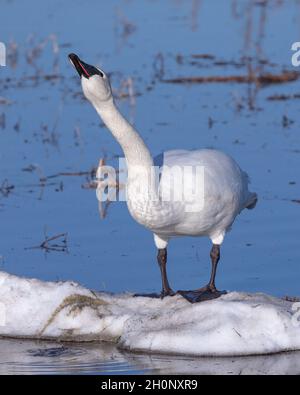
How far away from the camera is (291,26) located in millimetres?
18531

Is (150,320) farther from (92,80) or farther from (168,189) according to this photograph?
(92,80)

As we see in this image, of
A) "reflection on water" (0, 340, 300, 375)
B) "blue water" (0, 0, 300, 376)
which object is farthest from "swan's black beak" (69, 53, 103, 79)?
"blue water" (0, 0, 300, 376)

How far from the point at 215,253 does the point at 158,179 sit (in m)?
0.91

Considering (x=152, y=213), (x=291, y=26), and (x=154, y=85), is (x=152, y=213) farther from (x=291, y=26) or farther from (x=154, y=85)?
(x=291, y=26)

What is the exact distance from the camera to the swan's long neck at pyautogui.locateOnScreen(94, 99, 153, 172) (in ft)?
28.2

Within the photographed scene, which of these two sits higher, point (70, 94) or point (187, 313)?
point (70, 94)

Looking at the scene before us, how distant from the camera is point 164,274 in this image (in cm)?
920

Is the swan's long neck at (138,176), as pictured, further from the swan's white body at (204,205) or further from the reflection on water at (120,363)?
the reflection on water at (120,363)

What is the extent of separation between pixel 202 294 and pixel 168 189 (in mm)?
829

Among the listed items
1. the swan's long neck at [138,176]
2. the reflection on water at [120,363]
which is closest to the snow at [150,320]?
the reflection on water at [120,363]

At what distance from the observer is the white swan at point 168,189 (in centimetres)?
851

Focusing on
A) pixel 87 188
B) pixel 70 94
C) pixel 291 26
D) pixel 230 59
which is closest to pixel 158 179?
pixel 87 188

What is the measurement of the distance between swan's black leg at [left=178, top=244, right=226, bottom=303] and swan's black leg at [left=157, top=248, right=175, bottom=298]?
10 cm

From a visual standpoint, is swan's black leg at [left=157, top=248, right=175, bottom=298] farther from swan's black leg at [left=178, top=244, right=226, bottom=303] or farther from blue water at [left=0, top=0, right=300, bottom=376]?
blue water at [left=0, top=0, right=300, bottom=376]
